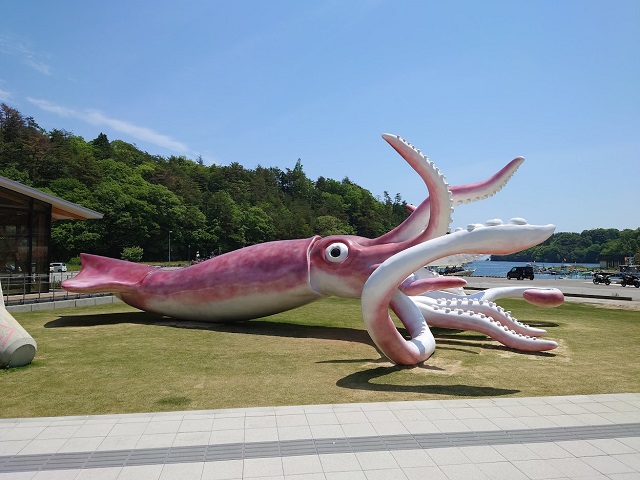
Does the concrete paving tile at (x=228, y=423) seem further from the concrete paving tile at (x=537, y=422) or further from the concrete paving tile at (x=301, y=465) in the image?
the concrete paving tile at (x=537, y=422)

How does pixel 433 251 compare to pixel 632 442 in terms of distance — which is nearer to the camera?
pixel 632 442

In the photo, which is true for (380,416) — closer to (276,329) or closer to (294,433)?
(294,433)

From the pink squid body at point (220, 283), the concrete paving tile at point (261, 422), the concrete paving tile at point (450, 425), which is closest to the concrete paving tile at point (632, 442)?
the concrete paving tile at point (450, 425)

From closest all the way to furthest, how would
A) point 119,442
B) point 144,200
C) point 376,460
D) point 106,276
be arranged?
point 376,460
point 119,442
point 106,276
point 144,200

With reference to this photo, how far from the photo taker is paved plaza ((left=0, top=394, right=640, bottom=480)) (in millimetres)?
4660

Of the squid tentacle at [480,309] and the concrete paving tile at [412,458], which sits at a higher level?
the squid tentacle at [480,309]

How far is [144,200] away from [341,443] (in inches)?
2509

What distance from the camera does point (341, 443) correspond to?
17.5 ft

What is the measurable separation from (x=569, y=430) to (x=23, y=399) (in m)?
7.25

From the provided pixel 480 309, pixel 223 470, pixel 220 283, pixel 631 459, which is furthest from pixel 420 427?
pixel 220 283

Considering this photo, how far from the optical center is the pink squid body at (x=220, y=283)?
40.8 ft

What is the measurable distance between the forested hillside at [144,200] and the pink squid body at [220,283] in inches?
1750

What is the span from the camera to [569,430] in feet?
19.0

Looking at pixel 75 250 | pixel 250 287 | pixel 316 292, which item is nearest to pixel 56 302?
pixel 250 287
